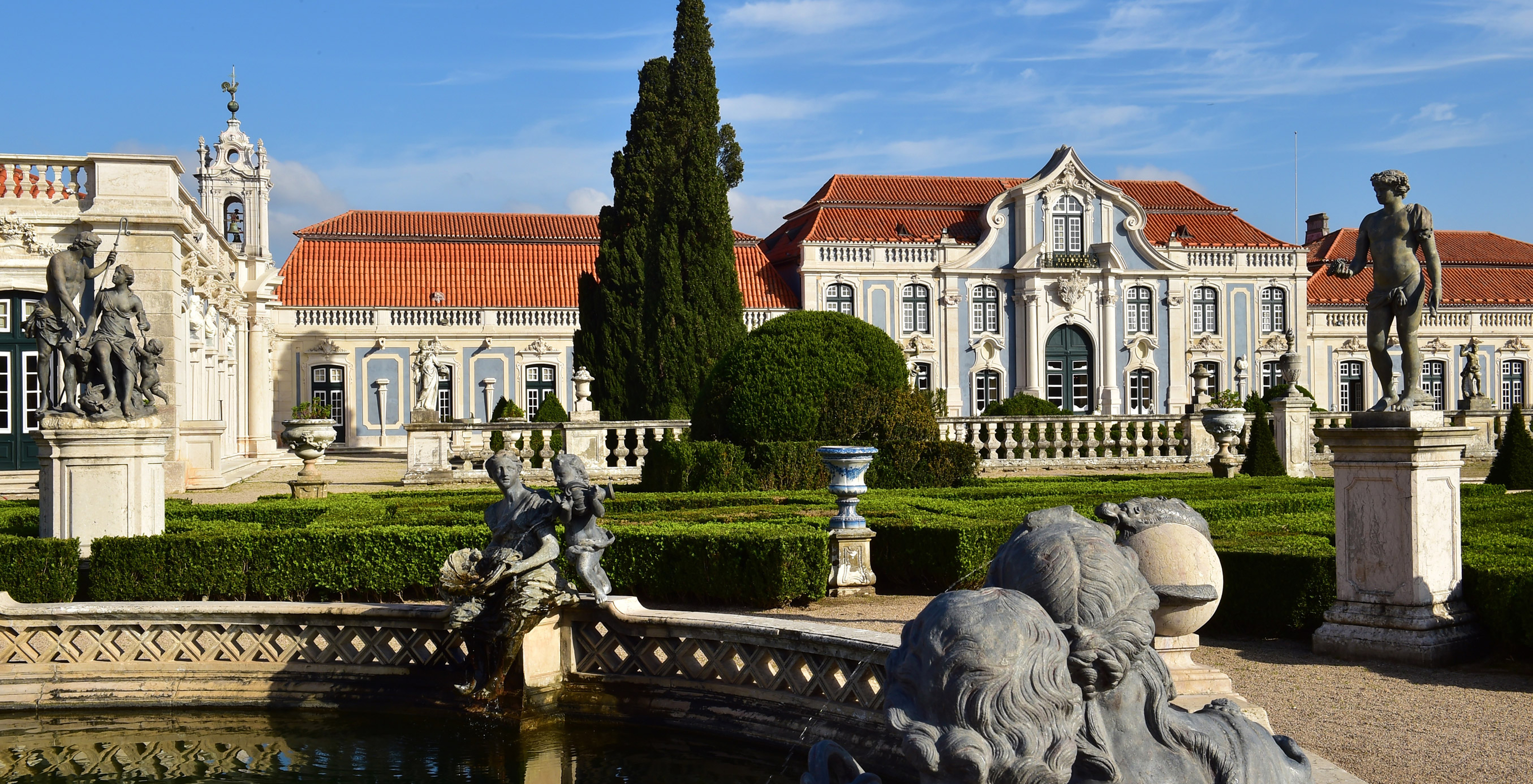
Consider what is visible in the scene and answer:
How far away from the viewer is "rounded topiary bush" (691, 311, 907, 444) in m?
14.5

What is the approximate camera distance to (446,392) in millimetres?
34531

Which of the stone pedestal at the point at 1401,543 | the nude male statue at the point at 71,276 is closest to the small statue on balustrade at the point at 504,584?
the stone pedestal at the point at 1401,543

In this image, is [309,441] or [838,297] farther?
[838,297]

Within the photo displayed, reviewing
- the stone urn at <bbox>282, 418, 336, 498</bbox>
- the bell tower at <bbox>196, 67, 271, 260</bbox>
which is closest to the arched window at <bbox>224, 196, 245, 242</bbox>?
the bell tower at <bbox>196, 67, 271, 260</bbox>

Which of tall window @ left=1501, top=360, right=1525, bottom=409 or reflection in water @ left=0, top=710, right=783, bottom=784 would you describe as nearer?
reflection in water @ left=0, top=710, right=783, bottom=784

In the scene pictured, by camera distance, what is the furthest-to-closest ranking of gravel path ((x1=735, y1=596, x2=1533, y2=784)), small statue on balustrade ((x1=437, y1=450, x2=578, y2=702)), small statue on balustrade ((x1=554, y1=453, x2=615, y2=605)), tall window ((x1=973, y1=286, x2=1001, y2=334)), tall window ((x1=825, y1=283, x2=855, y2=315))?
tall window ((x1=973, y1=286, x2=1001, y2=334)) → tall window ((x1=825, y1=283, x2=855, y2=315)) → small statue on balustrade ((x1=554, y1=453, x2=615, y2=605)) → small statue on balustrade ((x1=437, y1=450, x2=578, y2=702)) → gravel path ((x1=735, y1=596, x2=1533, y2=784))

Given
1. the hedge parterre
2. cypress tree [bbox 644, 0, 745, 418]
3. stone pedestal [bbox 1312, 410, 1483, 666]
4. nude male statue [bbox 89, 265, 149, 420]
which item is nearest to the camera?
stone pedestal [bbox 1312, 410, 1483, 666]

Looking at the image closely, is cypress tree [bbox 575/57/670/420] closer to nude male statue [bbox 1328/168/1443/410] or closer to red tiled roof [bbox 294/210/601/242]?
red tiled roof [bbox 294/210/601/242]

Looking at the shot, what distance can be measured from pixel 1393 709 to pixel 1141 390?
33754 millimetres

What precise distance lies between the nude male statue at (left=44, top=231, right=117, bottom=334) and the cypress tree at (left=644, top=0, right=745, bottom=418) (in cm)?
1458

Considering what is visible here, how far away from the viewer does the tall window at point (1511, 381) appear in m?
39.8

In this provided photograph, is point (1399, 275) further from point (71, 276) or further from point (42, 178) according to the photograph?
point (42, 178)

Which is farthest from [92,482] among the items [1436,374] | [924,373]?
[1436,374]

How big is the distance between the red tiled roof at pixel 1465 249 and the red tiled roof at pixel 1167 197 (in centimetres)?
534
